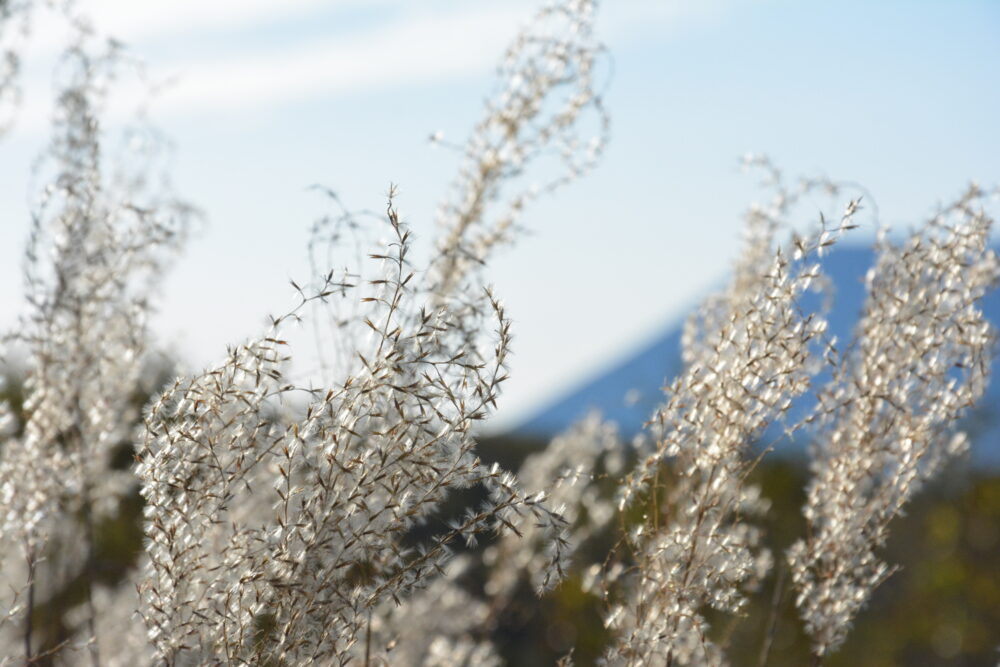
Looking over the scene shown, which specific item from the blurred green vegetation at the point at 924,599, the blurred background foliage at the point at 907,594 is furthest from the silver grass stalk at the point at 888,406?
the blurred green vegetation at the point at 924,599

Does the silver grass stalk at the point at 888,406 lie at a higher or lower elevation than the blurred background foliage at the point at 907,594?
higher

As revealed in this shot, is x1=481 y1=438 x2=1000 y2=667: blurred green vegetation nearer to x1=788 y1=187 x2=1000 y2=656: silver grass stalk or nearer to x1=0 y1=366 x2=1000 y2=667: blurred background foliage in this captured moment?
x1=0 y1=366 x2=1000 y2=667: blurred background foliage

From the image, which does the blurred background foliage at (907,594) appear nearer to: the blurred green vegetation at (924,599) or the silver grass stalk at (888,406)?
the blurred green vegetation at (924,599)

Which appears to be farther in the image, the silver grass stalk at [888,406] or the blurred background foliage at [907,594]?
the blurred background foliage at [907,594]

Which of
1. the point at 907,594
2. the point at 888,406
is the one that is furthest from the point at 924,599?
the point at 888,406

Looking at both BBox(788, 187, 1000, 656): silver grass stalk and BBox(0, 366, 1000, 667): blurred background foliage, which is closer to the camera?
BBox(788, 187, 1000, 656): silver grass stalk

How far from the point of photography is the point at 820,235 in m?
2.18

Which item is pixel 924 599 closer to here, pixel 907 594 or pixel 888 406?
pixel 907 594

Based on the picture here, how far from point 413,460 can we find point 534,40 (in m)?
1.76

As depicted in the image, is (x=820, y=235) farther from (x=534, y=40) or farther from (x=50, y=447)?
(x=50, y=447)

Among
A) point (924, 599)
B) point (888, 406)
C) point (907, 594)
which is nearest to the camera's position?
point (888, 406)

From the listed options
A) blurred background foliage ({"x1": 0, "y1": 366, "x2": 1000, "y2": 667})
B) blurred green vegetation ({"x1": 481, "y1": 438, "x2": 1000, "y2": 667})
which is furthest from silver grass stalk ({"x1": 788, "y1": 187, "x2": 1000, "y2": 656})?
blurred green vegetation ({"x1": 481, "y1": 438, "x2": 1000, "y2": 667})

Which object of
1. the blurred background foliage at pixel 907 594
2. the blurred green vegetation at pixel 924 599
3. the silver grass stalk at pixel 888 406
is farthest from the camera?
the blurred green vegetation at pixel 924 599

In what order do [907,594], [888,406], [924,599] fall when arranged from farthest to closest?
[907,594] < [924,599] < [888,406]
